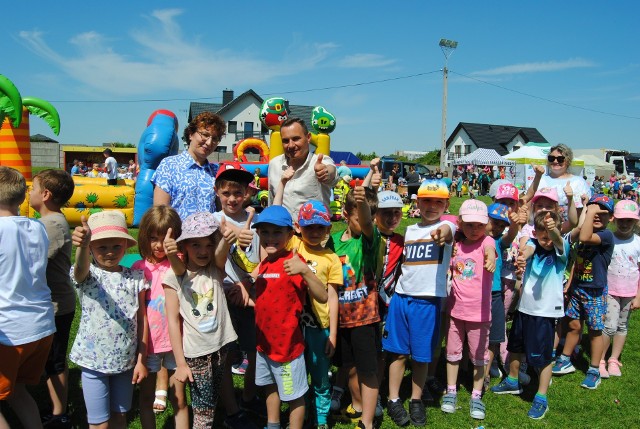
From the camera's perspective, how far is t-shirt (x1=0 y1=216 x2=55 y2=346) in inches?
108

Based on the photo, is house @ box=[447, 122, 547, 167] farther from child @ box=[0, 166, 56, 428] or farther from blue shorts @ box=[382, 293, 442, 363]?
child @ box=[0, 166, 56, 428]

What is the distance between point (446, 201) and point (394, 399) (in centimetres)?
167

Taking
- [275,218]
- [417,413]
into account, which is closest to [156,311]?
[275,218]

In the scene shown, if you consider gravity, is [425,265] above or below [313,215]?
below

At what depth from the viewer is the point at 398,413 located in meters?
3.87

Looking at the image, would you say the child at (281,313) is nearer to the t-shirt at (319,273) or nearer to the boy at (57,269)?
the t-shirt at (319,273)

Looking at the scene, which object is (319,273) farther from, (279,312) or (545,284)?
(545,284)

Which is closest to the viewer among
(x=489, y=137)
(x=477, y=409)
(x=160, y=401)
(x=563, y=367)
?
(x=160, y=401)

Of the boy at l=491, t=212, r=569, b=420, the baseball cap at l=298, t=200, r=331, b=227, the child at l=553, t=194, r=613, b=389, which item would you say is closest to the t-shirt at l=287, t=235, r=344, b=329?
the baseball cap at l=298, t=200, r=331, b=227

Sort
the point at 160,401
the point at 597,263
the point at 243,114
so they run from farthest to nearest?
the point at 243,114
the point at 597,263
the point at 160,401

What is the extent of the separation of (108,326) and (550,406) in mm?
3775

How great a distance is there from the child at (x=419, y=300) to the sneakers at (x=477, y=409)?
0.43 metres

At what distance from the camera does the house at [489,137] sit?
Answer: 182ft

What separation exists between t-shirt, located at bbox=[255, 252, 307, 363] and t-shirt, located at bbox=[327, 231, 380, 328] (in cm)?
45
